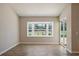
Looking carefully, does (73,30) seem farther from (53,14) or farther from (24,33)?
(24,33)

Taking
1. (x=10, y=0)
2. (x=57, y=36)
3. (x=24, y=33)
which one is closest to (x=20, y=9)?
(x=24, y=33)

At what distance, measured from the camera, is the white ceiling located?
6515 millimetres

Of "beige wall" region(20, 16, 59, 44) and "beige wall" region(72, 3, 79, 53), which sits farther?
"beige wall" region(20, 16, 59, 44)

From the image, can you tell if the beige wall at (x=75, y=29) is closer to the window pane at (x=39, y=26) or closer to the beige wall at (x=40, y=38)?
the beige wall at (x=40, y=38)

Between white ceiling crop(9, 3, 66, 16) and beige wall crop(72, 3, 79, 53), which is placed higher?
white ceiling crop(9, 3, 66, 16)

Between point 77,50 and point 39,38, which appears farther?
point 39,38

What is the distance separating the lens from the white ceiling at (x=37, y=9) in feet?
21.4

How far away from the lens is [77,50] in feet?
16.0

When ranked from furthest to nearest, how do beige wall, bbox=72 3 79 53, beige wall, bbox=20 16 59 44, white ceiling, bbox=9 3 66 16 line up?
1. beige wall, bbox=20 16 59 44
2. white ceiling, bbox=9 3 66 16
3. beige wall, bbox=72 3 79 53

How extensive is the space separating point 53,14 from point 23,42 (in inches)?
83.5

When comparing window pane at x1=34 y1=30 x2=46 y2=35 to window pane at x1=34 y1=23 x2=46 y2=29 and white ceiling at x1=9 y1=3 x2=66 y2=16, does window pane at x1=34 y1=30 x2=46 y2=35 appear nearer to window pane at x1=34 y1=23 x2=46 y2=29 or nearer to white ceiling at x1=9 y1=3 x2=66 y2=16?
window pane at x1=34 y1=23 x2=46 y2=29

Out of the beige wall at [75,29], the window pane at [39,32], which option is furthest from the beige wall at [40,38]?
the beige wall at [75,29]

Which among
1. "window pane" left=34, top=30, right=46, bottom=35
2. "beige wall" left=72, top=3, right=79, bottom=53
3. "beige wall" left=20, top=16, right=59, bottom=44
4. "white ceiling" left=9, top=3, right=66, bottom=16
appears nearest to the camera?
"beige wall" left=72, top=3, right=79, bottom=53

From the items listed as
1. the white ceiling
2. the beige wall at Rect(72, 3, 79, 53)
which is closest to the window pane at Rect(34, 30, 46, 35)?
the white ceiling
